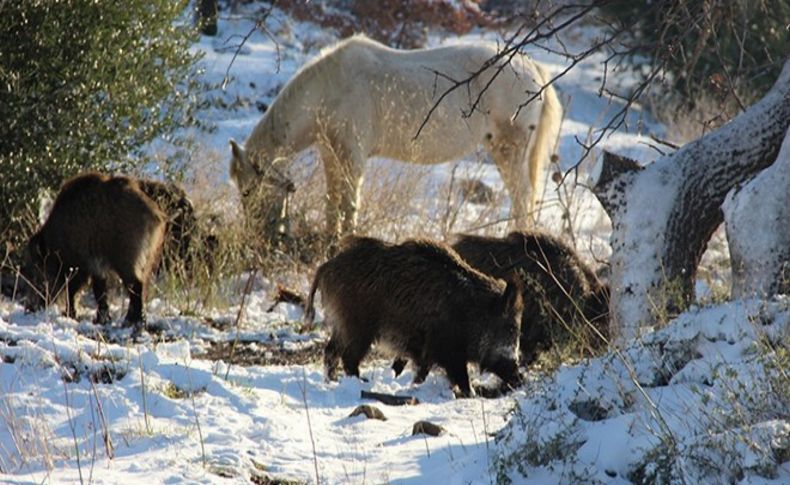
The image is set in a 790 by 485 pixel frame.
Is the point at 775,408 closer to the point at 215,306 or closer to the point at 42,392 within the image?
the point at 42,392

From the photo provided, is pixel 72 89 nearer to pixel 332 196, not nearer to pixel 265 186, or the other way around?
pixel 265 186

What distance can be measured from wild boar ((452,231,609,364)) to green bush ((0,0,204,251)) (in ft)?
11.9

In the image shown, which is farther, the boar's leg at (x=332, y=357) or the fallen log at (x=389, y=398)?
the boar's leg at (x=332, y=357)

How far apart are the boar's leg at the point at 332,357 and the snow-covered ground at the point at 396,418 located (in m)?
0.13

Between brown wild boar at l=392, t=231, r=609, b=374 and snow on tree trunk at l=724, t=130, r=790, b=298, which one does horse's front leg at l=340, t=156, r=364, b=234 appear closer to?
brown wild boar at l=392, t=231, r=609, b=374

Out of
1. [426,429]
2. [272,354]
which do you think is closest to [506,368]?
[426,429]

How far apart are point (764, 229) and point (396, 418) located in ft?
6.76

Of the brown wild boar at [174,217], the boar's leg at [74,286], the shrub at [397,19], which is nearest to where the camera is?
the boar's leg at [74,286]

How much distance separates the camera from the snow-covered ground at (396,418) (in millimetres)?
4469

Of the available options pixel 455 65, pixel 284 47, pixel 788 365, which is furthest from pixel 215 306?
pixel 284 47

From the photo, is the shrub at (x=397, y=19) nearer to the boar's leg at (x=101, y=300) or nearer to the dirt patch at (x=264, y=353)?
the boar's leg at (x=101, y=300)

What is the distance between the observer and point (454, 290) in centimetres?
721

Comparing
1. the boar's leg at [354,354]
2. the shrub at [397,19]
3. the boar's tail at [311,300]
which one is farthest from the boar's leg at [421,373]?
the shrub at [397,19]

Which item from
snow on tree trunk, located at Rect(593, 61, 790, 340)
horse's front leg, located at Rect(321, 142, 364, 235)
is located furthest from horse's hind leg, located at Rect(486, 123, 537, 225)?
snow on tree trunk, located at Rect(593, 61, 790, 340)
